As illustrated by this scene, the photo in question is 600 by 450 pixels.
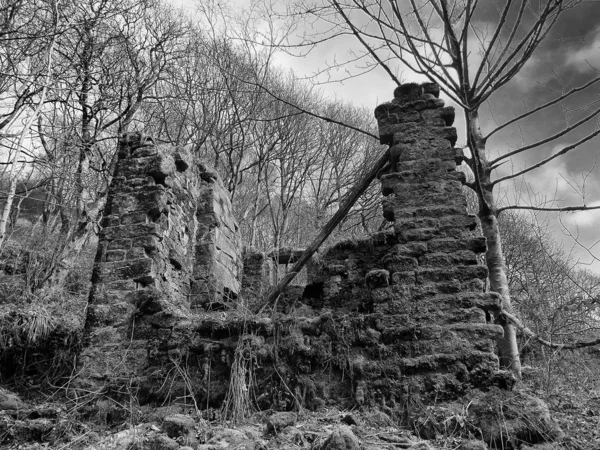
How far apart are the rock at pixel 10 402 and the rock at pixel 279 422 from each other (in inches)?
85.0

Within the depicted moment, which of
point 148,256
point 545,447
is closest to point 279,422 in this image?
point 545,447

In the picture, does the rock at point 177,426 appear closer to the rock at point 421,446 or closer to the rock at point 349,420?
the rock at point 349,420

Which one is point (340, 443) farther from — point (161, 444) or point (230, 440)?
point (161, 444)

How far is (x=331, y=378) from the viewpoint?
11.2 ft

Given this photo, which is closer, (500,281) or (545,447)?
(545,447)

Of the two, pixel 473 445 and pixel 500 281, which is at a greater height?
pixel 500 281

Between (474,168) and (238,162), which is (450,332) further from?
(238,162)

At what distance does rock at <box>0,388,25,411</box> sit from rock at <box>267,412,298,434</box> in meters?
2.16

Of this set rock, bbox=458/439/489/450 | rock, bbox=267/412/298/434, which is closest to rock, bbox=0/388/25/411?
rock, bbox=267/412/298/434


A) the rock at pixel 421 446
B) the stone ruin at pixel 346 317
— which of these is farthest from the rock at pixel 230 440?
the rock at pixel 421 446

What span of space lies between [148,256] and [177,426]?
80.1 inches

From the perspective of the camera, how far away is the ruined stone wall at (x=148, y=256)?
3928mm

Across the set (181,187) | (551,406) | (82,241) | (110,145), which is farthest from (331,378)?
(110,145)

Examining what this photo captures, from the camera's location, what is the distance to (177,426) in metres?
2.81
